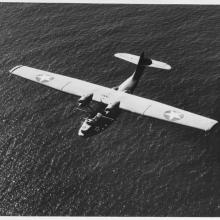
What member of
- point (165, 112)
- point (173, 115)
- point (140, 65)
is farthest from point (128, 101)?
point (140, 65)

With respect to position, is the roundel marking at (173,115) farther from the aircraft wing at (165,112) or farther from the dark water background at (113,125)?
the dark water background at (113,125)

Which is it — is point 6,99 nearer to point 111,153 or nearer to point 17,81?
point 17,81

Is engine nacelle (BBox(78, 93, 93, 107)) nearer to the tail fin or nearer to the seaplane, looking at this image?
the seaplane

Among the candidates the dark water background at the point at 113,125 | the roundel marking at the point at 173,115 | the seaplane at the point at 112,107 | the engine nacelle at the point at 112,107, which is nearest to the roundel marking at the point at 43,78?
the seaplane at the point at 112,107

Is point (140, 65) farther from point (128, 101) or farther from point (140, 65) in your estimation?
point (128, 101)

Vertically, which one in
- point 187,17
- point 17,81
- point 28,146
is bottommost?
point 28,146

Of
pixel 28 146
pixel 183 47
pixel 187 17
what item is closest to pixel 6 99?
pixel 28 146
